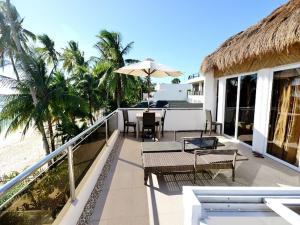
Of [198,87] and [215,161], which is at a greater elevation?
[198,87]

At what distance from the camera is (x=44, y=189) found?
2.33 meters

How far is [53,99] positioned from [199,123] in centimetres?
812

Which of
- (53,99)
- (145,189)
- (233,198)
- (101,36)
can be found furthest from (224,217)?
(101,36)

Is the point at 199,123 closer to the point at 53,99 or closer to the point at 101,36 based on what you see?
the point at 53,99

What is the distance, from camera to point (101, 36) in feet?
45.7

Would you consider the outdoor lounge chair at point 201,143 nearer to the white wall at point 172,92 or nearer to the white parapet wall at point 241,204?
the white parapet wall at point 241,204

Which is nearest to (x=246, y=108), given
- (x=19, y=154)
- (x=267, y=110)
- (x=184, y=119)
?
(x=267, y=110)

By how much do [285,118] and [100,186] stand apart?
4.54 m

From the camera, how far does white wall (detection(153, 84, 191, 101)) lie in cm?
3219

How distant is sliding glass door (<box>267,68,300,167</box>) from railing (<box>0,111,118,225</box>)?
468 cm

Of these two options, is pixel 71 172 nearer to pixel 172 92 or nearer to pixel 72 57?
pixel 72 57

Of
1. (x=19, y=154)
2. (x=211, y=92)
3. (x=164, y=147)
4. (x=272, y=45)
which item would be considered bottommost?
(x=19, y=154)

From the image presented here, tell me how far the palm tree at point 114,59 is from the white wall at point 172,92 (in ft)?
58.9

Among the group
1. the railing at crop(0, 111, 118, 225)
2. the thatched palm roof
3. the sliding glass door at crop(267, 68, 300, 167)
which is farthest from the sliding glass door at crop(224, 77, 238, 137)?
the railing at crop(0, 111, 118, 225)
